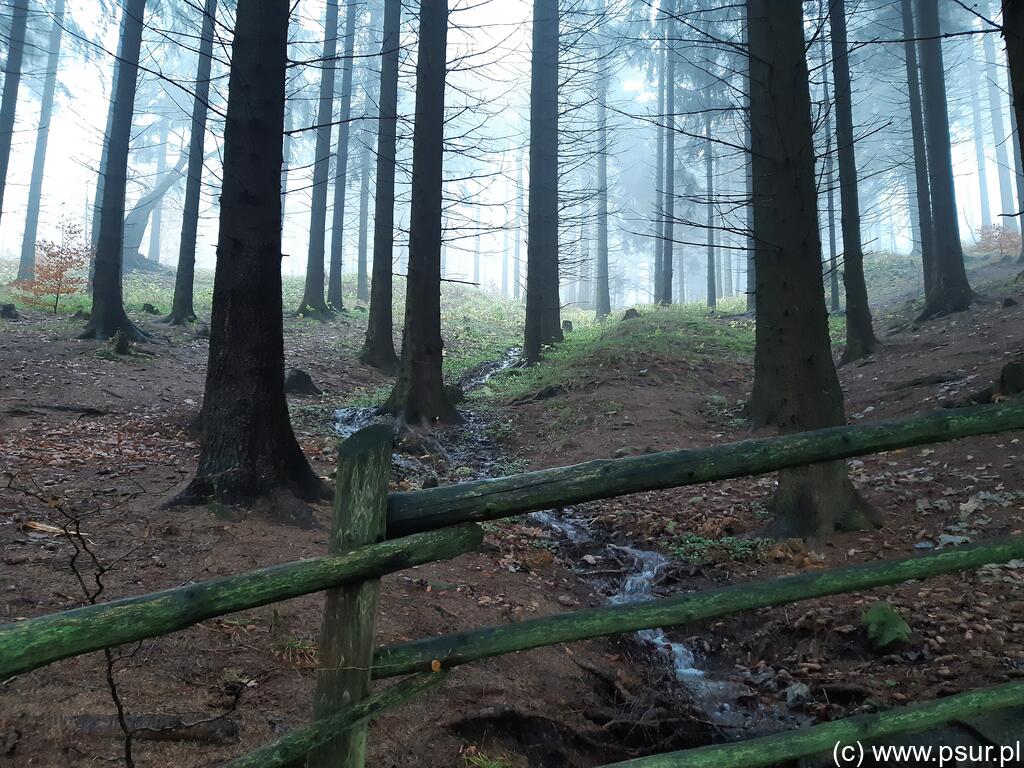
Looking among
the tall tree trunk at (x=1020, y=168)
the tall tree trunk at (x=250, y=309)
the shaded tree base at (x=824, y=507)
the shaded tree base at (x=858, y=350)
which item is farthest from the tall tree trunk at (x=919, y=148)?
the tall tree trunk at (x=250, y=309)

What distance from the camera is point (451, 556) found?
8.56ft

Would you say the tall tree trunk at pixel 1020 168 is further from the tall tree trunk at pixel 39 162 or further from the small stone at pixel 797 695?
the tall tree trunk at pixel 39 162

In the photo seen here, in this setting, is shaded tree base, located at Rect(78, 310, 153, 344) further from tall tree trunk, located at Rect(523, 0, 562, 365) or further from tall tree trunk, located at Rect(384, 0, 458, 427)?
tall tree trunk, located at Rect(523, 0, 562, 365)

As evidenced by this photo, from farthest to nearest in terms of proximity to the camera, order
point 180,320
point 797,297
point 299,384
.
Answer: point 180,320, point 299,384, point 797,297

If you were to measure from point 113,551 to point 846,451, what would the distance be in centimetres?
499

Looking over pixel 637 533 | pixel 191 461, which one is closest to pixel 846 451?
pixel 637 533

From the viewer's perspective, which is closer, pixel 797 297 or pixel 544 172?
pixel 797 297

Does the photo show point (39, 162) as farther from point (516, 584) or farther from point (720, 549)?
point (720, 549)

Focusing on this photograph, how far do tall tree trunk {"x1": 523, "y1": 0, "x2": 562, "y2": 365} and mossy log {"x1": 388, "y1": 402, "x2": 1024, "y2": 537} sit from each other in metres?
14.8

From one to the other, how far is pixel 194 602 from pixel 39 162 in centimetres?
4240

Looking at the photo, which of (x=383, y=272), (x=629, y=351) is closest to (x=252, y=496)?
(x=629, y=351)

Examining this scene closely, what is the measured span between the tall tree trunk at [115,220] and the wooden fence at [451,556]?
14065 mm

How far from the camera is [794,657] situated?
465cm

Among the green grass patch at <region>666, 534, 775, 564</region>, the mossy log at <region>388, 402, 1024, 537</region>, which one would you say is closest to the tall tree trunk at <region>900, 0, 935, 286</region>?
the green grass patch at <region>666, 534, 775, 564</region>
